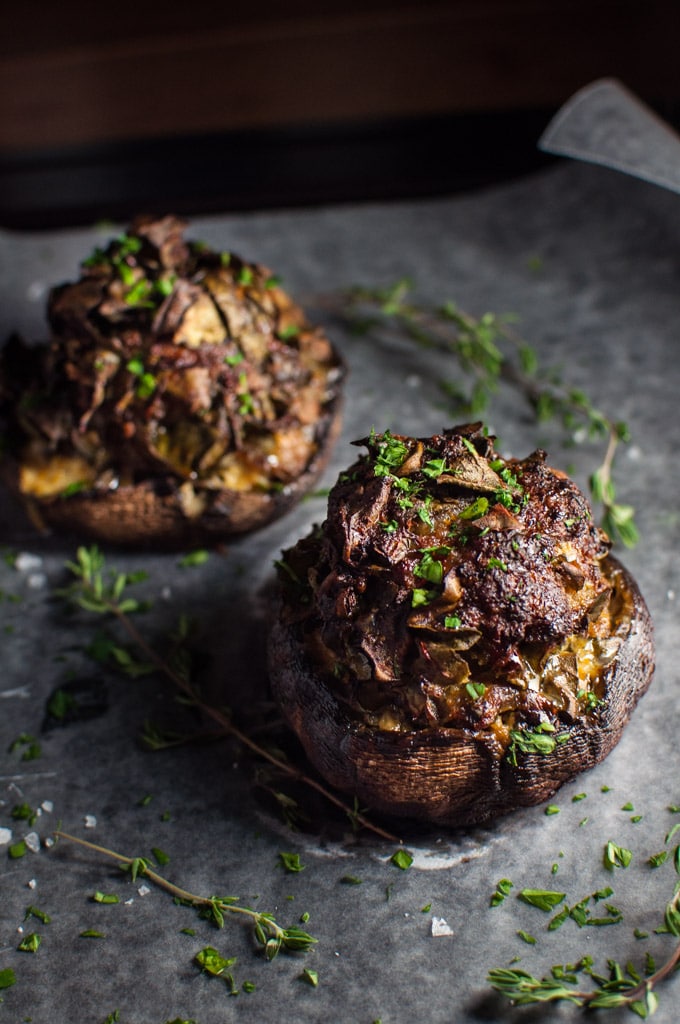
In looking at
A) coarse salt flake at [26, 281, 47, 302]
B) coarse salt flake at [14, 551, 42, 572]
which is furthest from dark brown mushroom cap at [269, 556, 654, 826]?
coarse salt flake at [26, 281, 47, 302]

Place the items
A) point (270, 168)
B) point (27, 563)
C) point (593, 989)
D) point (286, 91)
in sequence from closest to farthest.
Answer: point (593, 989) → point (27, 563) → point (270, 168) → point (286, 91)

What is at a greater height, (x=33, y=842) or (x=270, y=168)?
(x=270, y=168)

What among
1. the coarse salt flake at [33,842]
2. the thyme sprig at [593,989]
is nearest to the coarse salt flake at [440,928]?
the thyme sprig at [593,989]

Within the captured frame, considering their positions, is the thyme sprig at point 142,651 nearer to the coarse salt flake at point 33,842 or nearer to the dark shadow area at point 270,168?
the coarse salt flake at point 33,842

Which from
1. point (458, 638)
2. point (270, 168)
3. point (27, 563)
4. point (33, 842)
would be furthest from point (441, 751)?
point (270, 168)

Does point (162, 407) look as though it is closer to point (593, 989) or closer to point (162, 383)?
point (162, 383)

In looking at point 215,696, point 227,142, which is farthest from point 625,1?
point 215,696

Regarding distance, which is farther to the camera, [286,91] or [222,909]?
[286,91]
